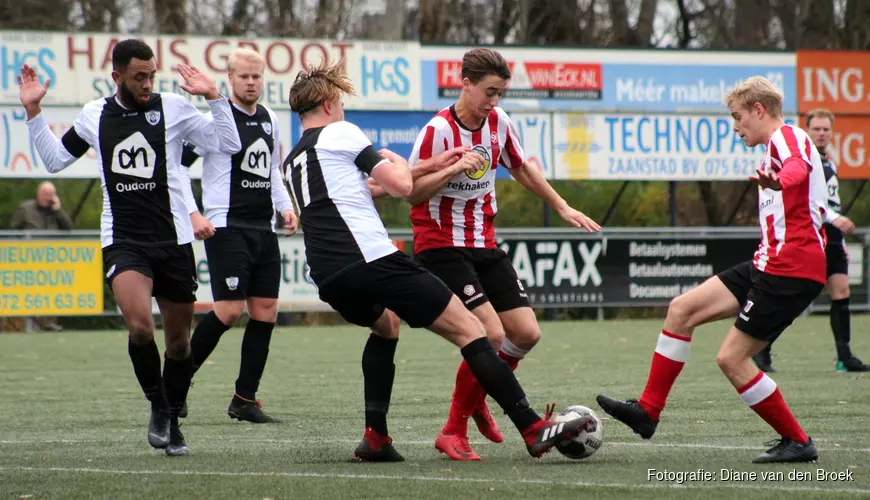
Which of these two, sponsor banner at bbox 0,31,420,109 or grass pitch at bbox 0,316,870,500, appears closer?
grass pitch at bbox 0,316,870,500

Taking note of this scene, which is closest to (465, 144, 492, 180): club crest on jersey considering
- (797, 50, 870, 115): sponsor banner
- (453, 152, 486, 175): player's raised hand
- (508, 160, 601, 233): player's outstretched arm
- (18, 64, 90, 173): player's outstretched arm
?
(508, 160, 601, 233): player's outstretched arm

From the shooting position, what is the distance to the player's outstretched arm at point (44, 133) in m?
6.80

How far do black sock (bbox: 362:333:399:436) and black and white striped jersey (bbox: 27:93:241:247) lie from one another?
1136mm

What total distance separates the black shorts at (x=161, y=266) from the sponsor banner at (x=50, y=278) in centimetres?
1171

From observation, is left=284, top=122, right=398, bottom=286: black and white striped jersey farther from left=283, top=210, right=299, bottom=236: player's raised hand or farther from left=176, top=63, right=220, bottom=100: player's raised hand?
left=283, top=210, right=299, bottom=236: player's raised hand

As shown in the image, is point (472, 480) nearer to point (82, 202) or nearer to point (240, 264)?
point (240, 264)

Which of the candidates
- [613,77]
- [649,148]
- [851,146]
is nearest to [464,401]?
[649,148]

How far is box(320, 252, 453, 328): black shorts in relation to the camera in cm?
602

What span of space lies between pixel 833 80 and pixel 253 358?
54.7ft

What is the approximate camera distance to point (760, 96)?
21.2 ft

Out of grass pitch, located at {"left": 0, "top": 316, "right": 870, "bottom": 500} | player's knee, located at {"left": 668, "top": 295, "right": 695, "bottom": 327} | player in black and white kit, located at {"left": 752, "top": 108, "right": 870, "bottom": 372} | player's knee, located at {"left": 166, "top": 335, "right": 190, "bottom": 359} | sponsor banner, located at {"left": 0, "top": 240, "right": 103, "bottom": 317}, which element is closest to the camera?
grass pitch, located at {"left": 0, "top": 316, "right": 870, "bottom": 500}

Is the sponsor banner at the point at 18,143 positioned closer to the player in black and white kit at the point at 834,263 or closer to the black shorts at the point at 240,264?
the player in black and white kit at the point at 834,263

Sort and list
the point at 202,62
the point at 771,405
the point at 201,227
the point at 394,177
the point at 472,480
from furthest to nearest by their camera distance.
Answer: the point at 202,62, the point at 201,227, the point at 771,405, the point at 394,177, the point at 472,480

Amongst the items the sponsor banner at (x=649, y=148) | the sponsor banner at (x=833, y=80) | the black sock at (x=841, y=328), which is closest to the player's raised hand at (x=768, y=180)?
the black sock at (x=841, y=328)
